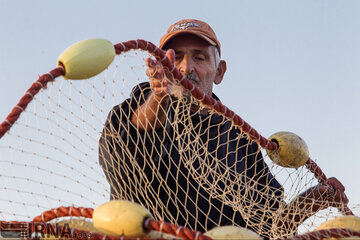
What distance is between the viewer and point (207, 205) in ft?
13.1

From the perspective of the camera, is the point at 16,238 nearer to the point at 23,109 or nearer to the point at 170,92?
the point at 23,109

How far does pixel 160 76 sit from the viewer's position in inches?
122

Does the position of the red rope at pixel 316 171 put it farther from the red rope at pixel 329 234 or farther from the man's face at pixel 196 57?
the red rope at pixel 329 234

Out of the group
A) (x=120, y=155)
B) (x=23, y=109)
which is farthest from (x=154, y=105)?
(x=23, y=109)

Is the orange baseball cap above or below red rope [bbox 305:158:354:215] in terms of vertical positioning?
above

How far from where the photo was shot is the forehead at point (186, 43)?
4.62m

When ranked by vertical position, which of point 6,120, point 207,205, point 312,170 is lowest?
point 207,205

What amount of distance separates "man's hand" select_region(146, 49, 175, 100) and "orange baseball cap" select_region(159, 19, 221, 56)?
1473 millimetres

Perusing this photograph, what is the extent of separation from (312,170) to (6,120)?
2367 millimetres

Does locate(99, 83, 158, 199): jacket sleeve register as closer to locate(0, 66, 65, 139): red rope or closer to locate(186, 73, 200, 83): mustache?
locate(186, 73, 200, 83): mustache

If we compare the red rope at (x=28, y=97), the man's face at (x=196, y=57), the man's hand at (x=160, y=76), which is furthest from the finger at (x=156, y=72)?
the man's face at (x=196, y=57)

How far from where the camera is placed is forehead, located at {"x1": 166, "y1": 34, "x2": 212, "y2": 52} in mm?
4621

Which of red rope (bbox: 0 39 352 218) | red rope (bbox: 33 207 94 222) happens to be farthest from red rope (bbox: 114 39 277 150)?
red rope (bbox: 33 207 94 222)

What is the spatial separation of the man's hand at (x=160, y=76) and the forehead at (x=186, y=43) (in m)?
1.44
